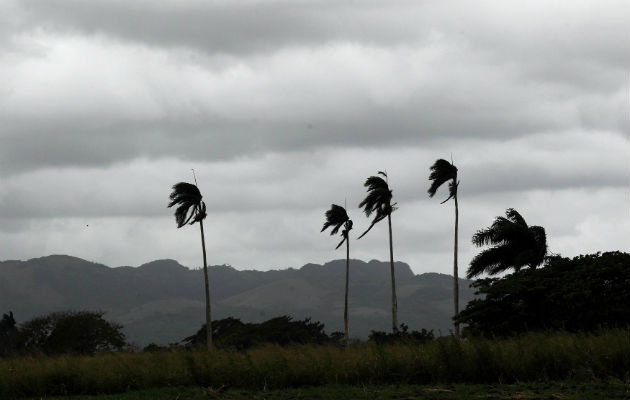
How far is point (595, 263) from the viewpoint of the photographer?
1565 inches

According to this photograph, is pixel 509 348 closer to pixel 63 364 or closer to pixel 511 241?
pixel 63 364

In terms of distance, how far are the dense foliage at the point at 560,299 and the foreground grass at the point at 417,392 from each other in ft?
55.3

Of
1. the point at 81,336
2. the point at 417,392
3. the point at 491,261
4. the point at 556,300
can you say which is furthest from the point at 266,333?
the point at 417,392

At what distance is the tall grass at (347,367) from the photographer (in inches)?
869

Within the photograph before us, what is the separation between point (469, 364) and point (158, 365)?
9.13 metres

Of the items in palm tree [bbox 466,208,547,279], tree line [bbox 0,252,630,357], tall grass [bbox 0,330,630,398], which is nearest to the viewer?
tall grass [bbox 0,330,630,398]

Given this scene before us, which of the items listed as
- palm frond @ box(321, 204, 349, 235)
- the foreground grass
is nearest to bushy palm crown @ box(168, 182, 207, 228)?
palm frond @ box(321, 204, 349, 235)

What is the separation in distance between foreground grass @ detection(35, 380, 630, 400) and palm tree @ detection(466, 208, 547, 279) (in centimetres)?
3225

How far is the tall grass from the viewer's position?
22062mm

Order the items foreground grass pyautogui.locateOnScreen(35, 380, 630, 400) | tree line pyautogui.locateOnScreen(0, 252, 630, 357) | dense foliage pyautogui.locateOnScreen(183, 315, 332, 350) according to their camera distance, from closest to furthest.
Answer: foreground grass pyautogui.locateOnScreen(35, 380, 630, 400) < tree line pyautogui.locateOnScreen(0, 252, 630, 357) < dense foliage pyautogui.locateOnScreen(183, 315, 332, 350)

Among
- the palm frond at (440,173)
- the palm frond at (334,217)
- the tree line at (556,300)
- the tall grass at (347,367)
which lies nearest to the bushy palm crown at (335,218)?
the palm frond at (334,217)

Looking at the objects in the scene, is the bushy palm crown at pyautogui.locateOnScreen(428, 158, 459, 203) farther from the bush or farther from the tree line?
the bush

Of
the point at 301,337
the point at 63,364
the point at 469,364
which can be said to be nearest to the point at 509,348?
the point at 469,364

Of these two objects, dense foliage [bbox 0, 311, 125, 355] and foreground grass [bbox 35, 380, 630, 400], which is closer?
foreground grass [bbox 35, 380, 630, 400]
